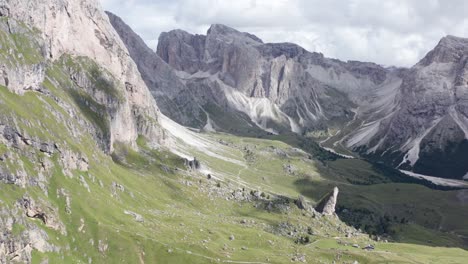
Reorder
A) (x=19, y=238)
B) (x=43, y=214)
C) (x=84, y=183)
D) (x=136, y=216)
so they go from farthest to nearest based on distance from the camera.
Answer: (x=136, y=216) → (x=84, y=183) → (x=43, y=214) → (x=19, y=238)

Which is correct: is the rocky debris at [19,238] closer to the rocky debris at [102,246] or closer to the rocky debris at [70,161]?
the rocky debris at [102,246]

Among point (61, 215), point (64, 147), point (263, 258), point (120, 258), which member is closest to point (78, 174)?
point (64, 147)

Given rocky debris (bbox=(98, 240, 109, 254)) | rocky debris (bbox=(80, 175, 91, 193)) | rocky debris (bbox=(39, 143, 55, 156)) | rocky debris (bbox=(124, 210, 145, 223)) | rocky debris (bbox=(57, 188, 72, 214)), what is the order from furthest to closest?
rocky debris (bbox=(124, 210, 145, 223))
rocky debris (bbox=(80, 175, 91, 193))
rocky debris (bbox=(39, 143, 55, 156))
rocky debris (bbox=(57, 188, 72, 214))
rocky debris (bbox=(98, 240, 109, 254))

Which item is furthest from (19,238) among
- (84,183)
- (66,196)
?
(84,183)

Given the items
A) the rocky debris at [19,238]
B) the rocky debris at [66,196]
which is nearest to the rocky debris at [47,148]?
the rocky debris at [66,196]

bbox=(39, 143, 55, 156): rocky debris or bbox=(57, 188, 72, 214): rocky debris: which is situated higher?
bbox=(39, 143, 55, 156): rocky debris

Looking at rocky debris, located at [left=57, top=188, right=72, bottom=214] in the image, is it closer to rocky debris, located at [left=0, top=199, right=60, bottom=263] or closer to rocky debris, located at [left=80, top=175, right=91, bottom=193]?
rocky debris, located at [left=80, top=175, right=91, bottom=193]

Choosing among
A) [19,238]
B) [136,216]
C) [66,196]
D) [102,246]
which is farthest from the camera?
[136,216]

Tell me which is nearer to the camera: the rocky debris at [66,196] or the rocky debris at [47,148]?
the rocky debris at [66,196]

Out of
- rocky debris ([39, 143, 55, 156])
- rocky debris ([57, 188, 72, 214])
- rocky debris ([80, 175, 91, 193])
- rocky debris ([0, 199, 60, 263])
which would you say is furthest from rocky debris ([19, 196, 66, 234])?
rocky debris ([39, 143, 55, 156])

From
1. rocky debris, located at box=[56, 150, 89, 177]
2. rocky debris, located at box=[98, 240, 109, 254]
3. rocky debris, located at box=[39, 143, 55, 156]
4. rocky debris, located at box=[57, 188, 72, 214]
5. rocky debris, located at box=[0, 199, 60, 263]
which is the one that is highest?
rocky debris, located at box=[39, 143, 55, 156]

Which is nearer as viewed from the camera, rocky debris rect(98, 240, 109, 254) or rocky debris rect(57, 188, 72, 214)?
rocky debris rect(98, 240, 109, 254)

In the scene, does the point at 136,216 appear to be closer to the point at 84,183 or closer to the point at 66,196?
the point at 84,183

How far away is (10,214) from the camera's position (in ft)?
469
